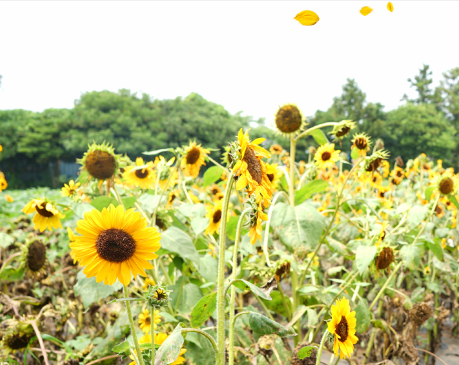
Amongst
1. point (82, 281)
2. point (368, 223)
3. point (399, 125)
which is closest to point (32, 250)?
point (82, 281)

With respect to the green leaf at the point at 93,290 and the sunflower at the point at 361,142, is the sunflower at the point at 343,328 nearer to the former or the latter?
the green leaf at the point at 93,290

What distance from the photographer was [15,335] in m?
1.37

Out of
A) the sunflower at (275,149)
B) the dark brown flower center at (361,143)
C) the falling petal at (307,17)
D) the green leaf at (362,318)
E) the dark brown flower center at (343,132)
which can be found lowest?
the green leaf at (362,318)

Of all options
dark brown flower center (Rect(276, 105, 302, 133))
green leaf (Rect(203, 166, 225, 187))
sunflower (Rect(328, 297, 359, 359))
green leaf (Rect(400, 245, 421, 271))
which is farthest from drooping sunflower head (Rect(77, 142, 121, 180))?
green leaf (Rect(400, 245, 421, 271))

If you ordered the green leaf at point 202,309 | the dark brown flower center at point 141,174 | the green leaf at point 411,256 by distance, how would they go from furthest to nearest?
the dark brown flower center at point 141,174 → the green leaf at point 411,256 → the green leaf at point 202,309

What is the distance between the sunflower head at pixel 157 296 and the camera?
840 mm

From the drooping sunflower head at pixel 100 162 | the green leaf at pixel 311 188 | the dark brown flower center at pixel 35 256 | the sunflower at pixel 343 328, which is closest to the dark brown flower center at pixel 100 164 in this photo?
the drooping sunflower head at pixel 100 162

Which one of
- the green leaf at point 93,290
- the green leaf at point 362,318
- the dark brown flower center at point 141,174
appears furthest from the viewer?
the dark brown flower center at point 141,174

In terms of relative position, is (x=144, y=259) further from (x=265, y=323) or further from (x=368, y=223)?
(x=368, y=223)

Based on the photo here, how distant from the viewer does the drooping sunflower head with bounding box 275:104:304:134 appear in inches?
67.7

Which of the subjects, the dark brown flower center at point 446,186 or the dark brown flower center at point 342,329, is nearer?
the dark brown flower center at point 342,329

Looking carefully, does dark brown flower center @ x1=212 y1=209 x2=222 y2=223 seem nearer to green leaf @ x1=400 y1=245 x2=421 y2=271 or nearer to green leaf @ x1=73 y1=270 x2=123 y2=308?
green leaf @ x1=73 y1=270 x2=123 y2=308

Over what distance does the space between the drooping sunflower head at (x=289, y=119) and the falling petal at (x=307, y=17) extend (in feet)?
1.20

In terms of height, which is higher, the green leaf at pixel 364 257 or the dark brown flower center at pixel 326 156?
the dark brown flower center at pixel 326 156
